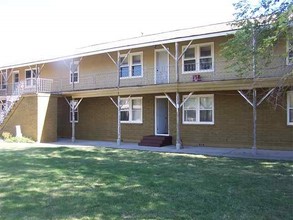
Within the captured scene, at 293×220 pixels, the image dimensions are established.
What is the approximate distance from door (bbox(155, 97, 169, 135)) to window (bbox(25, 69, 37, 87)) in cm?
1072

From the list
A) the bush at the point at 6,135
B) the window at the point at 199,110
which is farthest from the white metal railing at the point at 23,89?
the window at the point at 199,110

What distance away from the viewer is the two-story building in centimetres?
1619

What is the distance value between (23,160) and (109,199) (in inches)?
272

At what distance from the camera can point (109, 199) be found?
24.0 feet

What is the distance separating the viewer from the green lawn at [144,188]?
6.44 metres

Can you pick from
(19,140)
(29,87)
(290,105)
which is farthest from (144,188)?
(29,87)

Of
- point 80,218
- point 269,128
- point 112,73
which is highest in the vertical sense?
point 112,73

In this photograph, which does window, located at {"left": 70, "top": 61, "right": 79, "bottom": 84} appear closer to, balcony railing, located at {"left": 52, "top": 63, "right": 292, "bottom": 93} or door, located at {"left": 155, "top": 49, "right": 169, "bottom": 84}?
balcony railing, located at {"left": 52, "top": 63, "right": 292, "bottom": 93}

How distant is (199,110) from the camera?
18.5 m

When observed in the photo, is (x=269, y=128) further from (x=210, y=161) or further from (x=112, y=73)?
(x=112, y=73)

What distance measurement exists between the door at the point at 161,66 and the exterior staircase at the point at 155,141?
10.0ft

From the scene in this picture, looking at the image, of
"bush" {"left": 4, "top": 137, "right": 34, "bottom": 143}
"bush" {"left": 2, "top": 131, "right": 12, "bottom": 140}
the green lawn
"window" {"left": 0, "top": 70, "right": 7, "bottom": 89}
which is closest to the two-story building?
"bush" {"left": 4, "top": 137, "right": 34, "bottom": 143}

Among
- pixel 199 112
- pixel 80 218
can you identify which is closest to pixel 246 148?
pixel 199 112

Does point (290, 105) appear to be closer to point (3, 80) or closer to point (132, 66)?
point (132, 66)
